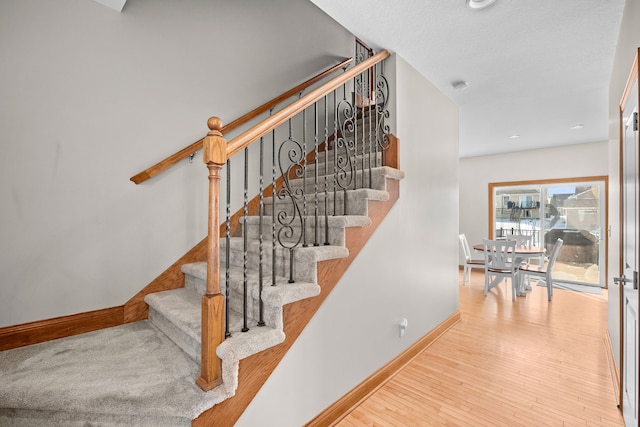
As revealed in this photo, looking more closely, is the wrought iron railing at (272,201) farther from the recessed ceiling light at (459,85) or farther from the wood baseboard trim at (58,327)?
the recessed ceiling light at (459,85)

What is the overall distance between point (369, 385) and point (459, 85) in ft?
9.60

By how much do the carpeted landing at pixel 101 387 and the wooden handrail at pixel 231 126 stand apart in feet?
3.64

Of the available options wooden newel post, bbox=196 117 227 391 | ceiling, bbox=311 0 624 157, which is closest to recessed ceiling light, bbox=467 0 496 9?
ceiling, bbox=311 0 624 157

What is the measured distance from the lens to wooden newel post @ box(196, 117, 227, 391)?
1282 millimetres

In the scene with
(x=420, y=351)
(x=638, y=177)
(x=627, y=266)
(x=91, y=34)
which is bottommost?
(x=420, y=351)

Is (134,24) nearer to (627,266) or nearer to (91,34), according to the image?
(91,34)

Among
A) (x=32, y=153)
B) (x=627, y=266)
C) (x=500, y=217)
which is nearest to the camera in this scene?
(x=32, y=153)

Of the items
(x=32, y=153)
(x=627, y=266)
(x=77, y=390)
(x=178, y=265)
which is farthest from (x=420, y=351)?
(x=32, y=153)

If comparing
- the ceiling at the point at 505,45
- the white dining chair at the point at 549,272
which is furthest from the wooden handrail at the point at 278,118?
the white dining chair at the point at 549,272

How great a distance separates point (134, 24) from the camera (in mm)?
2156

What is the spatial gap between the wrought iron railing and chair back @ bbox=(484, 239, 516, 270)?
2854 millimetres

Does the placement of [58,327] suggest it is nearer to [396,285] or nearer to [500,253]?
[396,285]

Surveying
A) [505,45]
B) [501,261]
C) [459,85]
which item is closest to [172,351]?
[505,45]

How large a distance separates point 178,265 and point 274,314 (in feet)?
4.00
